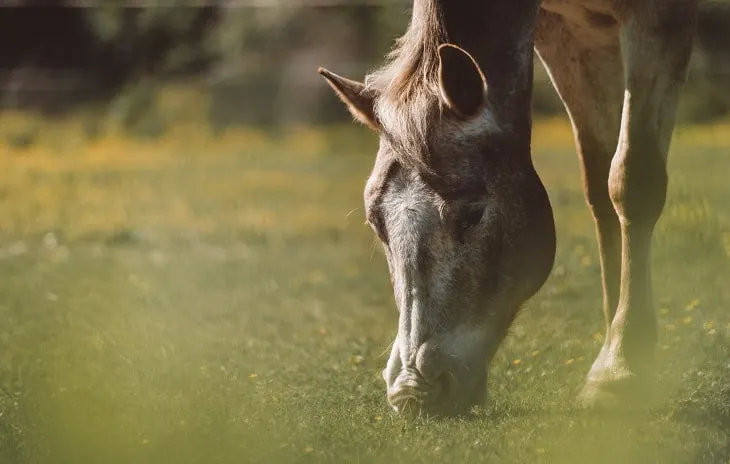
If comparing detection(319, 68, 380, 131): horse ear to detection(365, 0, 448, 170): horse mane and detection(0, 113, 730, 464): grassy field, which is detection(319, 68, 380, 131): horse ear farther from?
detection(0, 113, 730, 464): grassy field

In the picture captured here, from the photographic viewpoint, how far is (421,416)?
427cm

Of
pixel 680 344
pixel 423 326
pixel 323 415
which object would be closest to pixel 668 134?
pixel 680 344

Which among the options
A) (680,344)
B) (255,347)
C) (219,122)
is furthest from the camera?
(219,122)

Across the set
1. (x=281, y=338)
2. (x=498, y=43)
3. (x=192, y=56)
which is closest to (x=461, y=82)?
(x=498, y=43)

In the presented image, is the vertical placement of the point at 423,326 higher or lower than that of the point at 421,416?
higher

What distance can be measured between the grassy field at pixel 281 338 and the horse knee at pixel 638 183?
2.21ft

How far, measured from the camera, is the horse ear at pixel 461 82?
4004 mm

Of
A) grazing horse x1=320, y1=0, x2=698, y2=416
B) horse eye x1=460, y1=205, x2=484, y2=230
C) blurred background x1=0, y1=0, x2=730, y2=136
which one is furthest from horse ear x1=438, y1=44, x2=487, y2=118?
blurred background x1=0, y1=0, x2=730, y2=136

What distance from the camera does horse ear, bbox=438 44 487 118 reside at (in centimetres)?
400

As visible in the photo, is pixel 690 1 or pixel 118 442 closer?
pixel 118 442

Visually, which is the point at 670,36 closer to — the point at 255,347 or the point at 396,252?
the point at 396,252

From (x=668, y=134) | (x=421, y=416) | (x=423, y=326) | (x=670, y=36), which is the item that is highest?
(x=670, y=36)

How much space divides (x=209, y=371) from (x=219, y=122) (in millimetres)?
12595

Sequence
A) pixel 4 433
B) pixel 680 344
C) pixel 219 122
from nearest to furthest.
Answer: pixel 4 433, pixel 680 344, pixel 219 122
